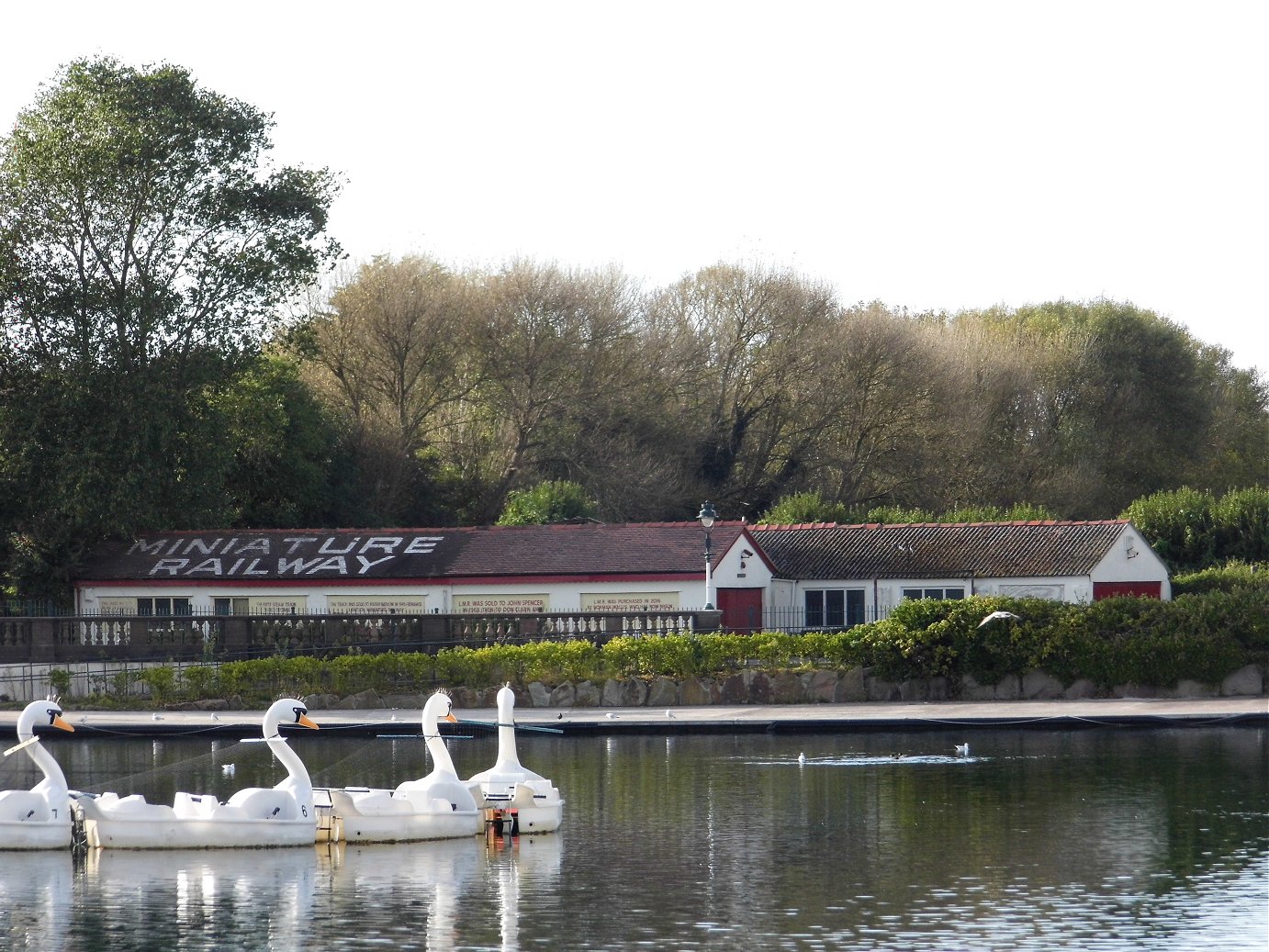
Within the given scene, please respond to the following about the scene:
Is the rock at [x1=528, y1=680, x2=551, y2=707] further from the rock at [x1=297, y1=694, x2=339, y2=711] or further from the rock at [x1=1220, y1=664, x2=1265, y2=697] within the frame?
the rock at [x1=1220, y1=664, x2=1265, y2=697]

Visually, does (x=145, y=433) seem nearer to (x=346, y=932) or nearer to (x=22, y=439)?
(x=22, y=439)

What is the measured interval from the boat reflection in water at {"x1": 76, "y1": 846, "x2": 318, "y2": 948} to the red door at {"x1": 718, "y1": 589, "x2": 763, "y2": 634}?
20569 mm

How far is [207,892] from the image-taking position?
17.4m

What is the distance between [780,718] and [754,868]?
11.9 metres

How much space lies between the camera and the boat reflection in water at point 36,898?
50.4 ft

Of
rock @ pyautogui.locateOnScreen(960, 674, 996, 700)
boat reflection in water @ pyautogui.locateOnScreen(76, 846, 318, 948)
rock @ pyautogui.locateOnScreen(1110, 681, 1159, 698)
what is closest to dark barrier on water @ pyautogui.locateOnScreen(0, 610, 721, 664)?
rock @ pyautogui.locateOnScreen(960, 674, 996, 700)

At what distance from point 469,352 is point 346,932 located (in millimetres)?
49611

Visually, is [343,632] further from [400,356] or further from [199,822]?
[400,356]

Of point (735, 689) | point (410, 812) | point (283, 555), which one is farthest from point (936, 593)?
point (410, 812)

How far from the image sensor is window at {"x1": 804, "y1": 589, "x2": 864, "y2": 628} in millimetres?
42750

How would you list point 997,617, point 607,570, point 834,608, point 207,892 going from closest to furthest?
1. point 207,892
2. point 997,617
3. point 607,570
4. point 834,608

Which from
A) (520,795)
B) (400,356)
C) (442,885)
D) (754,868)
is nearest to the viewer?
(442,885)

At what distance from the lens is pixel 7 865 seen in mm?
19156

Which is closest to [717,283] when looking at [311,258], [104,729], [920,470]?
[920,470]
